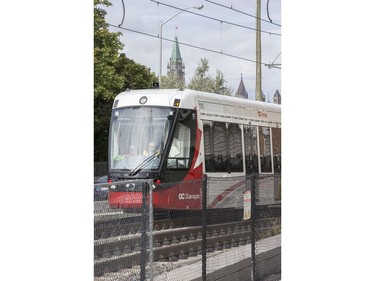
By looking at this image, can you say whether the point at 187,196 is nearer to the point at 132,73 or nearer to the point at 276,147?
the point at 276,147

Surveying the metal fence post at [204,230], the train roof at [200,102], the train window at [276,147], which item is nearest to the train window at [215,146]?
the train roof at [200,102]

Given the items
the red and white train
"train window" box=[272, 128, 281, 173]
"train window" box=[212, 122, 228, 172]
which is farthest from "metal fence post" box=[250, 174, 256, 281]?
"train window" box=[272, 128, 281, 173]

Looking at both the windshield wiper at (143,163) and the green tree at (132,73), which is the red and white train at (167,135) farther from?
the green tree at (132,73)

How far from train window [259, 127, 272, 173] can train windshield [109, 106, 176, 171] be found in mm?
3631

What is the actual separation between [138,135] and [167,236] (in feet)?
23.2

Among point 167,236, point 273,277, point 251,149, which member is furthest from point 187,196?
point 251,149

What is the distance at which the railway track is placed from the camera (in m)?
4.63

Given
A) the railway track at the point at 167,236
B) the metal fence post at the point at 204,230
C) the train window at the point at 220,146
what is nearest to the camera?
the railway track at the point at 167,236

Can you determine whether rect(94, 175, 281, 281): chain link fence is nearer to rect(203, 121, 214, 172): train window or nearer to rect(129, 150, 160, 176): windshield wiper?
rect(129, 150, 160, 176): windshield wiper

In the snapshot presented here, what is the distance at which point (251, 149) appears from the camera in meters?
16.6

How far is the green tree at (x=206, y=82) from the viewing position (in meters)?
52.7

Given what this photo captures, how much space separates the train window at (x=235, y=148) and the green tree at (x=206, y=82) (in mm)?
35832
